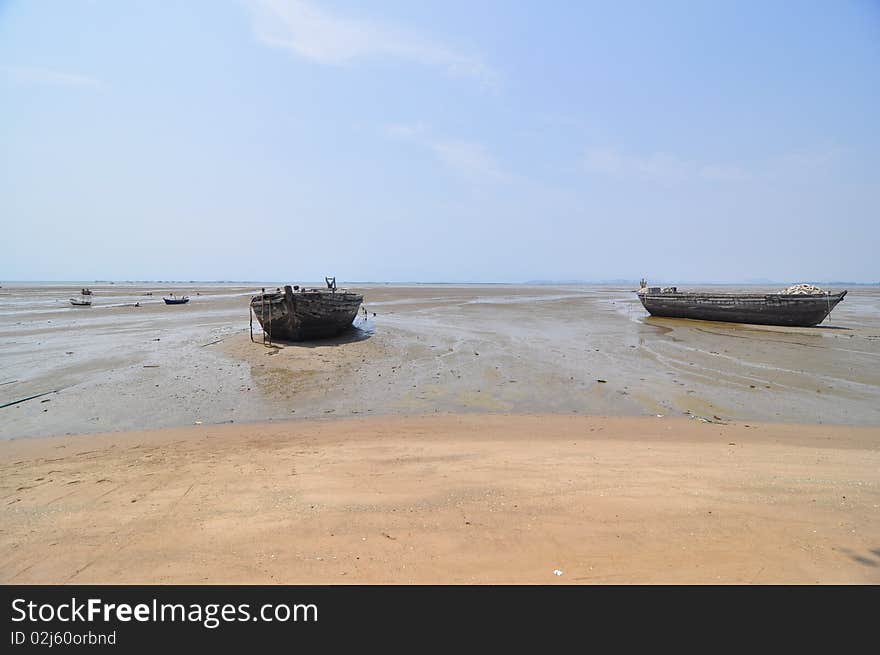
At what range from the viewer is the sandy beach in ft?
10.5

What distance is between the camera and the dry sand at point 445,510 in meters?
3.12

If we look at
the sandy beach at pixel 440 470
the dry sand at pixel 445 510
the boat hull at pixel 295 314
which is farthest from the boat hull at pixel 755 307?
the boat hull at pixel 295 314

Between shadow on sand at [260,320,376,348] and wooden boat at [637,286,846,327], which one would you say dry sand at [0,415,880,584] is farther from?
wooden boat at [637,286,846,327]

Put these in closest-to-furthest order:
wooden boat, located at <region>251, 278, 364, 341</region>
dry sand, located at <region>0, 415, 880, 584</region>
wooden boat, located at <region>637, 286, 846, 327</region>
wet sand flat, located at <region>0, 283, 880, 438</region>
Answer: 1. dry sand, located at <region>0, 415, 880, 584</region>
2. wet sand flat, located at <region>0, 283, 880, 438</region>
3. wooden boat, located at <region>251, 278, 364, 341</region>
4. wooden boat, located at <region>637, 286, 846, 327</region>

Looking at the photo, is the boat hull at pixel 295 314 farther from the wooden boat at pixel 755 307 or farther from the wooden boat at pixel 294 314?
the wooden boat at pixel 755 307

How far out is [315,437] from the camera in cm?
705

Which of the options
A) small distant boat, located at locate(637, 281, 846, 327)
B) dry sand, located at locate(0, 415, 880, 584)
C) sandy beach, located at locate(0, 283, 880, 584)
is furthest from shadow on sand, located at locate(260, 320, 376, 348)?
small distant boat, located at locate(637, 281, 846, 327)

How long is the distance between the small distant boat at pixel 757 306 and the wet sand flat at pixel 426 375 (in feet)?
7.54

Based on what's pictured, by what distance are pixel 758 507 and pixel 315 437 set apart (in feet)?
19.7

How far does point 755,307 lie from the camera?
23516mm

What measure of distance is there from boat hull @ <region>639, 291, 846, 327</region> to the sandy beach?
35.7ft
